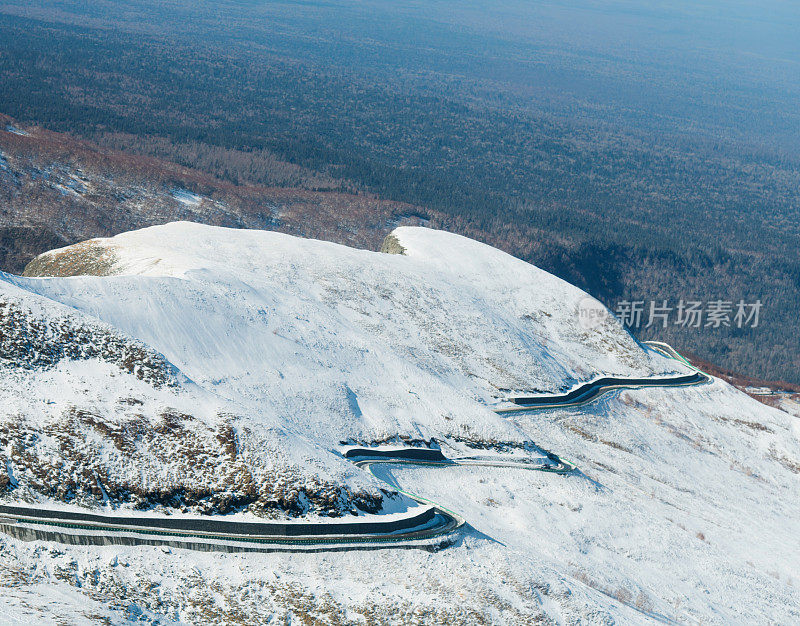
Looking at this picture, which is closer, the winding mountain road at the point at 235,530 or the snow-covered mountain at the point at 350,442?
the winding mountain road at the point at 235,530

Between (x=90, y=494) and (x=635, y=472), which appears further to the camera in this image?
(x=635, y=472)

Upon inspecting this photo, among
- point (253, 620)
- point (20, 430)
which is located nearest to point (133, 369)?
point (20, 430)

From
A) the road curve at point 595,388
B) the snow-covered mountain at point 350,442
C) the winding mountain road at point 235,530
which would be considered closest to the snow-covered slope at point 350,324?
the snow-covered mountain at point 350,442

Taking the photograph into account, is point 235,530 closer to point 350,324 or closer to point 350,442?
point 350,442

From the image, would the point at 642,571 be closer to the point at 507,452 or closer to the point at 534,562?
the point at 534,562

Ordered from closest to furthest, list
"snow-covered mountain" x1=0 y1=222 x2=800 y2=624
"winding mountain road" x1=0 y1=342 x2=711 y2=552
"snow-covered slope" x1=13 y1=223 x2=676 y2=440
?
"winding mountain road" x1=0 y1=342 x2=711 y2=552, "snow-covered mountain" x1=0 y1=222 x2=800 y2=624, "snow-covered slope" x1=13 y1=223 x2=676 y2=440

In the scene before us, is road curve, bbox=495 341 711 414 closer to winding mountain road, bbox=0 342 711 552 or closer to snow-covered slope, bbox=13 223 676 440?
snow-covered slope, bbox=13 223 676 440

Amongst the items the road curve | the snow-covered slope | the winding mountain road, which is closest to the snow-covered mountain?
the snow-covered slope

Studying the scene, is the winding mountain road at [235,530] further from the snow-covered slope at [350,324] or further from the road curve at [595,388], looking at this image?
the road curve at [595,388]

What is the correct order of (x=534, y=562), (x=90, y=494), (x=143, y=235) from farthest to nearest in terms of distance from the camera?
(x=143, y=235)
(x=534, y=562)
(x=90, y=494)
